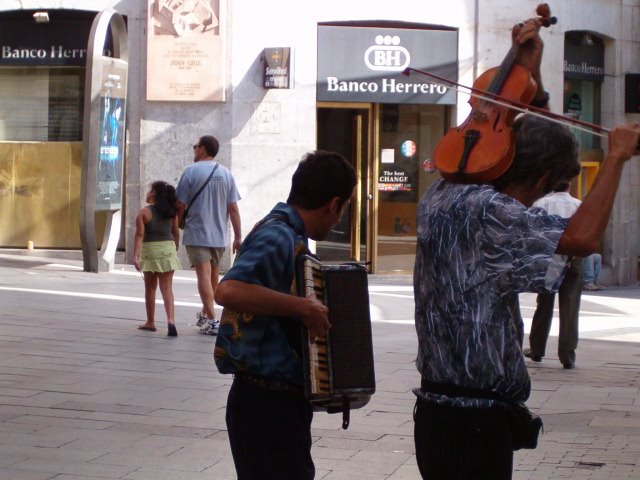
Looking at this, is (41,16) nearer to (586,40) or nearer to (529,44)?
(586,40)

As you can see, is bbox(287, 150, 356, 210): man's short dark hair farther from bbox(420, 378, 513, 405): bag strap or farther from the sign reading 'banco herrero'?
the sign reading 'banco herrero'

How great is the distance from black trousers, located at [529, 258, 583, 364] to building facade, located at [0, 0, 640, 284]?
8449 mm

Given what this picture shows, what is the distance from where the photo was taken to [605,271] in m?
22.1

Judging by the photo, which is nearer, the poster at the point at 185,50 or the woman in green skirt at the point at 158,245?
the woman in green skirt at the point at 158,245

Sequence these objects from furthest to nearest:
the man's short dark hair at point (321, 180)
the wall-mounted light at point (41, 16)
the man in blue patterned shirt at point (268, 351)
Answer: the wall-mounted light at point (41, 16)
the man's short dark hair at point (321, 180)
the man in blue patterned shirt at point (268, 351)

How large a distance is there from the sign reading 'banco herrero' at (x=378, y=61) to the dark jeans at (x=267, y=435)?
15.4m

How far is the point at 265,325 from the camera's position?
3.80 meters

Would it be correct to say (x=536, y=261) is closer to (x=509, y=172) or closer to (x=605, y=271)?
(x=509, y=172)

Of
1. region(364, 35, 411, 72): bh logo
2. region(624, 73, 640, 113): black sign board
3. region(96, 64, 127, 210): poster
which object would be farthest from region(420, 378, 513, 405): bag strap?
region(624, 73, 640, 113): black sign board

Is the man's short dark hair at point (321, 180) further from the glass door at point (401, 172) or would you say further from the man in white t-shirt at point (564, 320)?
the glass door at point (401, 172)

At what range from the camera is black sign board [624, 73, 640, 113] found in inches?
875

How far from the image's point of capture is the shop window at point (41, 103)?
19297mm

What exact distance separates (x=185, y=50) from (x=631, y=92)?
831cm

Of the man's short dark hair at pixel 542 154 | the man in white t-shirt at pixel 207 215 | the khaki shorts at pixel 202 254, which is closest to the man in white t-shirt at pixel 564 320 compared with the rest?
the man in white t-shirt at pixel 207 215
